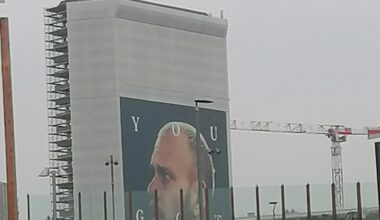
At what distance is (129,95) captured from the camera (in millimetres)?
92312

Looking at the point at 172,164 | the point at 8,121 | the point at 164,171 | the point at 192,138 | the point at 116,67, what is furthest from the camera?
the point at 192,138

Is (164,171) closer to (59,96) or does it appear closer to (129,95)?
(129,95)

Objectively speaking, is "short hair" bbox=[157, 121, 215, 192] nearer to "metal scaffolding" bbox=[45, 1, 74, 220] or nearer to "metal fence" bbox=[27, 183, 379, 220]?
"metal scaffolding" bbox=[45, 1, 74, 220]

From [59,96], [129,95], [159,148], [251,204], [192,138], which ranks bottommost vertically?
[251,204]

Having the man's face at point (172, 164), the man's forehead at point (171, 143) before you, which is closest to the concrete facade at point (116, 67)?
the man's face at point (172, 164)

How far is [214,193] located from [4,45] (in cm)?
2653

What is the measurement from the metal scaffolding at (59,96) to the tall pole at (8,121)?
78706 millimetres

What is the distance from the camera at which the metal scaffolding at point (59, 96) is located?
315 feet

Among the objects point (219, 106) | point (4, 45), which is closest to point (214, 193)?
point (4, 45)

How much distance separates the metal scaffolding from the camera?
9594 cm

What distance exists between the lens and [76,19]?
9062 centimetres

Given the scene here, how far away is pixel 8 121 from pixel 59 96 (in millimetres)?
83060

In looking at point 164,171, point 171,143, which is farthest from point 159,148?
point 164,171

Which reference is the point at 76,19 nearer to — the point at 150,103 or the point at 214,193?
the point at 150,103
